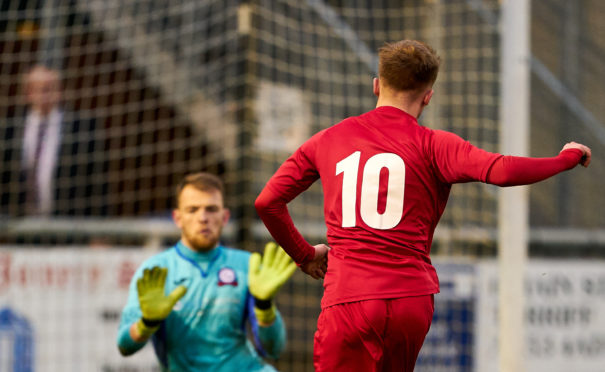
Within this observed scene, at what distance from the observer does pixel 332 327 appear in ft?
8.90

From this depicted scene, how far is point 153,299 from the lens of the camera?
12.9 feet

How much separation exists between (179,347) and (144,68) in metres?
4.41

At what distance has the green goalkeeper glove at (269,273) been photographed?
3912mm

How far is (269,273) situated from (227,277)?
46cm

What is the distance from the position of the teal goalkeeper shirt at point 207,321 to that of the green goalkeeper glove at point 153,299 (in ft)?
0.57

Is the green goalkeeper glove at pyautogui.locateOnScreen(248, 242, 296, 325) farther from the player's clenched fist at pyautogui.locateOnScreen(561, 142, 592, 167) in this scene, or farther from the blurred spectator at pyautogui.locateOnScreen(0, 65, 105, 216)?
the blurred spectator at pyautogui.locateOnScreen(0, 65, 105, 216)

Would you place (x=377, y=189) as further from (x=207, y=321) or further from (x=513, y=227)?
(x=513, y=227)

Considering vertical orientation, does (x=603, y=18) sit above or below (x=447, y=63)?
above

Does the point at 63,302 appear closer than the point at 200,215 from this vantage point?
No

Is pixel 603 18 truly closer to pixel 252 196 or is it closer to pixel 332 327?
pixel 252 196

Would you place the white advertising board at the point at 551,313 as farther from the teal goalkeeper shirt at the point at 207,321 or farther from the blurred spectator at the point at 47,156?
the blurred spectator at the point at 47,156

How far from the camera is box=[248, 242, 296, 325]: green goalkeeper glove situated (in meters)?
3.91

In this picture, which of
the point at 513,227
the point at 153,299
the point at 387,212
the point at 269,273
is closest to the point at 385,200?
the point at 387,212

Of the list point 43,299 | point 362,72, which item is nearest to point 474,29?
point 362,72
